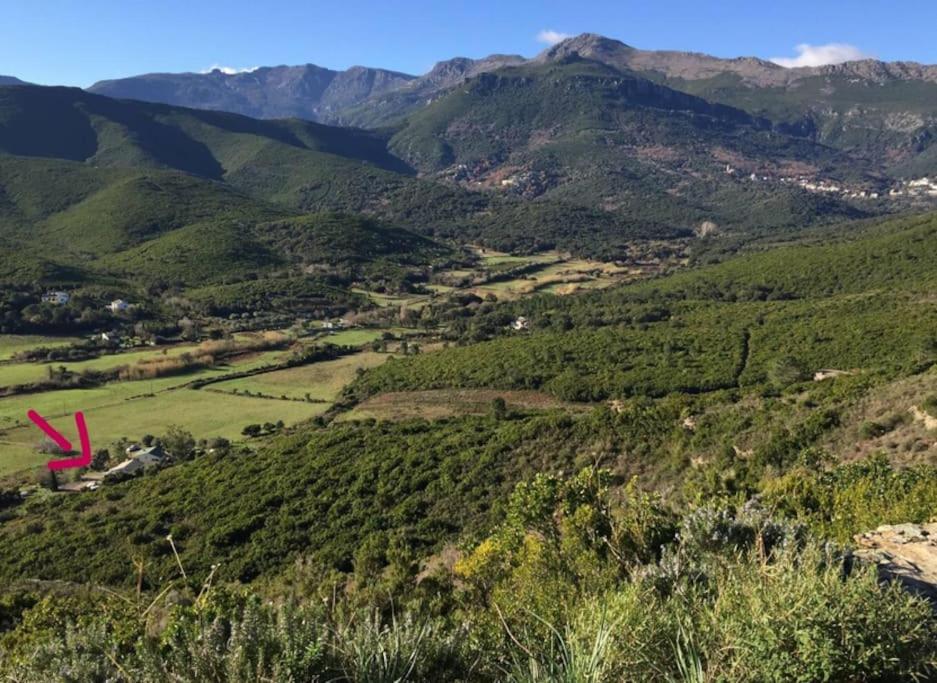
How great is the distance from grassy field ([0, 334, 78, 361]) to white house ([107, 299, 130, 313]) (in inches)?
367

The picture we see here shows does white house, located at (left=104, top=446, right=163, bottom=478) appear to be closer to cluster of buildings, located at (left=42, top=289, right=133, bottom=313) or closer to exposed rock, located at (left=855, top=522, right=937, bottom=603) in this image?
exposed rock, located at (left=855, top=522, right=937, bottom=603)

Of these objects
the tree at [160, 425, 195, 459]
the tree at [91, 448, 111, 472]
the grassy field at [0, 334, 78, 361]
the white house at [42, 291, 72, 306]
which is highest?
the white house at [42, 291, 72, 306]

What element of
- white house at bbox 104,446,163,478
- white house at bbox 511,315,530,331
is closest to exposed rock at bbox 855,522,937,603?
white house at bbox 104,446,163,478

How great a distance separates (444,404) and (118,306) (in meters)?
55.1

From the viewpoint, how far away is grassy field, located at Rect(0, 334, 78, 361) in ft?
193

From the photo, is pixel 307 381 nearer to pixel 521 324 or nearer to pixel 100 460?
pixel 100 460

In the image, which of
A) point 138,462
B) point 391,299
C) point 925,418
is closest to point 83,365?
point 138,462

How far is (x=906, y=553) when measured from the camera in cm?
763

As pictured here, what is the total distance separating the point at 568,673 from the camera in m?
3.58

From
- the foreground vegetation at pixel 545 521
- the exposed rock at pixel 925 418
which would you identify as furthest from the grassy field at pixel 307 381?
the exposed rock at pixel 925 418

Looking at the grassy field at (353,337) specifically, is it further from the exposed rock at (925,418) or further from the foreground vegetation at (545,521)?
the exposed rock at (925,418)

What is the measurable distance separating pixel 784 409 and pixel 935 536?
1390 cm

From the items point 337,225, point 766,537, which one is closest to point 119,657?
point 766,537

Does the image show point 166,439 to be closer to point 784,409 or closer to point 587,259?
point 784,409
